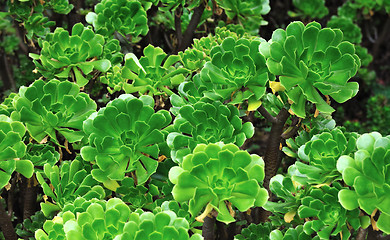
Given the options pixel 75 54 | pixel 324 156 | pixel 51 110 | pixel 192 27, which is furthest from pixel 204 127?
pixel 192 27

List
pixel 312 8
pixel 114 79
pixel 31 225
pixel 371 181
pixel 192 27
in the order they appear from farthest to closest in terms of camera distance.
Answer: pixel 312 8, pixel 192 27, pixel 114 79, pixel 31 225, pixel 371 181

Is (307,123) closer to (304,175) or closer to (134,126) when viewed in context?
(304,175)

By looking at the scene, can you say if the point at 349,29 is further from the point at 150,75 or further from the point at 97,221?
the point at 97,221

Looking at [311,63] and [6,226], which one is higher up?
[311,63]

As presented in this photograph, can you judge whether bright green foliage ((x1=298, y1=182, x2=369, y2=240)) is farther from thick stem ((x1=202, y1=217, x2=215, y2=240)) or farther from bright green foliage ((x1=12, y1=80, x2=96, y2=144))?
bright green foliage ((x1=12, y1=80, x2=96, y2=144))

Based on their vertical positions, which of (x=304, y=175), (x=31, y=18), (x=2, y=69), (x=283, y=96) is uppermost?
(x=31, y=18)

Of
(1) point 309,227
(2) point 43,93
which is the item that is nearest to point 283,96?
(1) point 309,227

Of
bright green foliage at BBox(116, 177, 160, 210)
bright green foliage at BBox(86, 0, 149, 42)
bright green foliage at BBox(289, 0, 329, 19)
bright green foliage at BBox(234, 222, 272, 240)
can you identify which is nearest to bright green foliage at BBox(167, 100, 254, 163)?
bright green foliage at BBox(116, 177, 160, 210)
